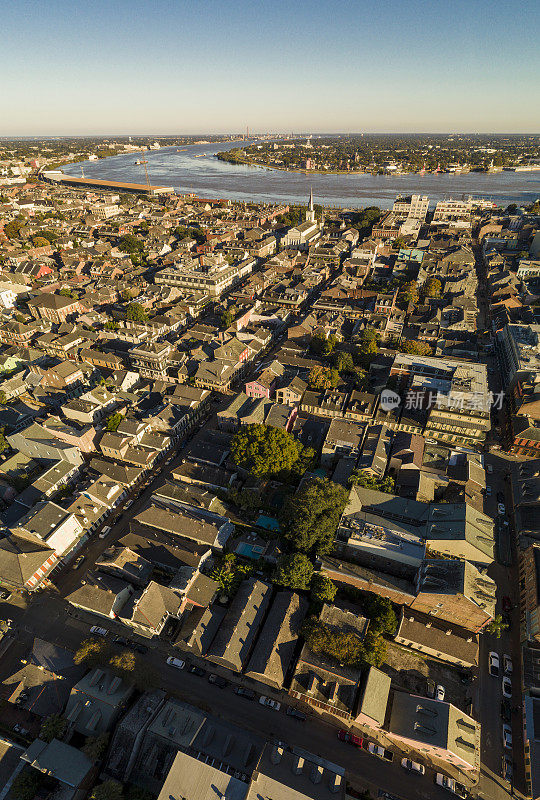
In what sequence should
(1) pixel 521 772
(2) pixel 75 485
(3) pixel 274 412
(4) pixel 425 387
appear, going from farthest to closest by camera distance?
(4) pixel 425 387, (3) pixel 274 412, (2) pixel 75 485, (1) pixel 521 772

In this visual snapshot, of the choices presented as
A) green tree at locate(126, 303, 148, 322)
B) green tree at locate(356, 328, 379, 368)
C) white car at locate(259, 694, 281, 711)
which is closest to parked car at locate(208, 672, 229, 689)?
white car at locate(259, 694, 281, 711)

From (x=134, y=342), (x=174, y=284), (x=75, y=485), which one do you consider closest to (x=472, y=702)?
(x=75, y=485)

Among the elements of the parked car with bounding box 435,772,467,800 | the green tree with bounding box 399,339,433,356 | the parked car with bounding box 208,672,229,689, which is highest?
the green tree with bounding box 399,339,433,356

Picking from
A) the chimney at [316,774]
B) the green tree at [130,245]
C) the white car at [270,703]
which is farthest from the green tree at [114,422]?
the green tree at [130,245]

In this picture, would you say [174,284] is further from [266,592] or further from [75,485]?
[266,592]

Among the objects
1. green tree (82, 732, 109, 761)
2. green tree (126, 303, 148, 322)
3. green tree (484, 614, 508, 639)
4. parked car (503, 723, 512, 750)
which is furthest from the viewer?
green tree (126, 303, 148, 322)

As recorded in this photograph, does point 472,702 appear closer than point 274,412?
Yes

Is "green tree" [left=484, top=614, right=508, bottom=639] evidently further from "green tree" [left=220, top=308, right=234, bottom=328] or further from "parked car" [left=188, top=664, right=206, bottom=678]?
"green tree" [left=220, top=308, right=234, bottom=328]
